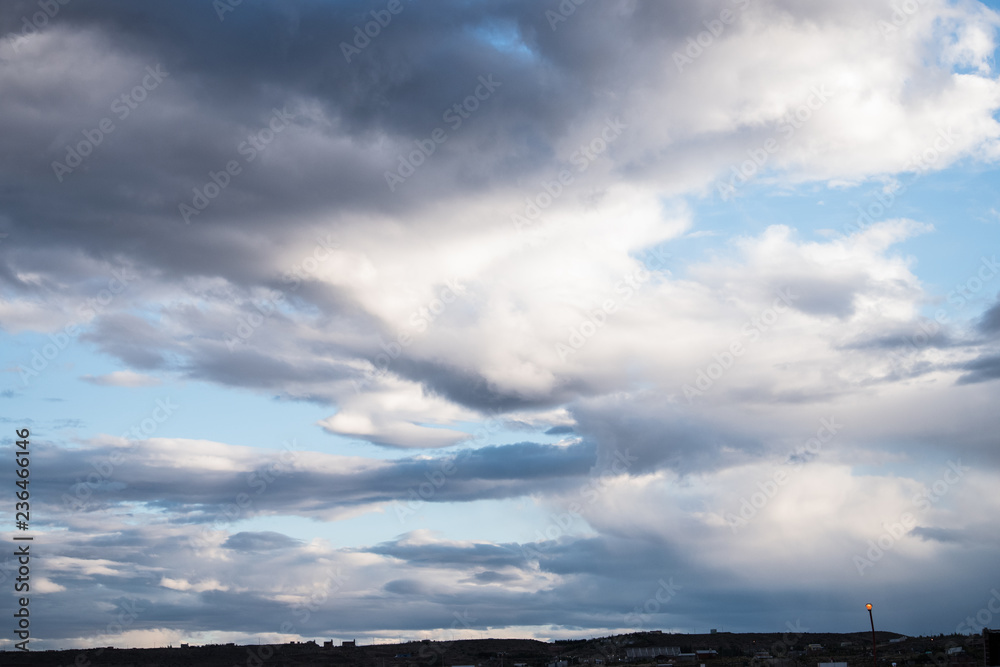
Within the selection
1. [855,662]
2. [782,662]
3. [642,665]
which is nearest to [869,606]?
[855,662]

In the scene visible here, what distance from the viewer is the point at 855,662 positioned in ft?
520

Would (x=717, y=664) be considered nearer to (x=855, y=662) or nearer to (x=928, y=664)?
(x=855, y=662)

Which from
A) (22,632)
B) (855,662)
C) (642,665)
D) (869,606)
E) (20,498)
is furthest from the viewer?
(642,665)

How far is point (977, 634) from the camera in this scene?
19650cm

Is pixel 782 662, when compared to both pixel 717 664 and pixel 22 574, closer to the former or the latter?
pixel 717 664

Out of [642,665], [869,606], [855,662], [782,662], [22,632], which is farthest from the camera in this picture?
[642,665]

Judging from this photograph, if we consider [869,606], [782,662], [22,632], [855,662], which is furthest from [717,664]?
[22,632]

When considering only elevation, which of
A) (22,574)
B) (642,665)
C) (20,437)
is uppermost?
(20,437)

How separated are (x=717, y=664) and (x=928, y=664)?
174 ft

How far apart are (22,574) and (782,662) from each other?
5599 inches

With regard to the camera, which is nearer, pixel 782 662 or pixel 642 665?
pixel 782 662

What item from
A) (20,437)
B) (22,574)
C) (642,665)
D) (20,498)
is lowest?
(642,665)

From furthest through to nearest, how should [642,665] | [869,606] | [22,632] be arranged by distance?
[642,665] < [869,606] < [22,632]

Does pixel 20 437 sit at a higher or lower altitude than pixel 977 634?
higher
